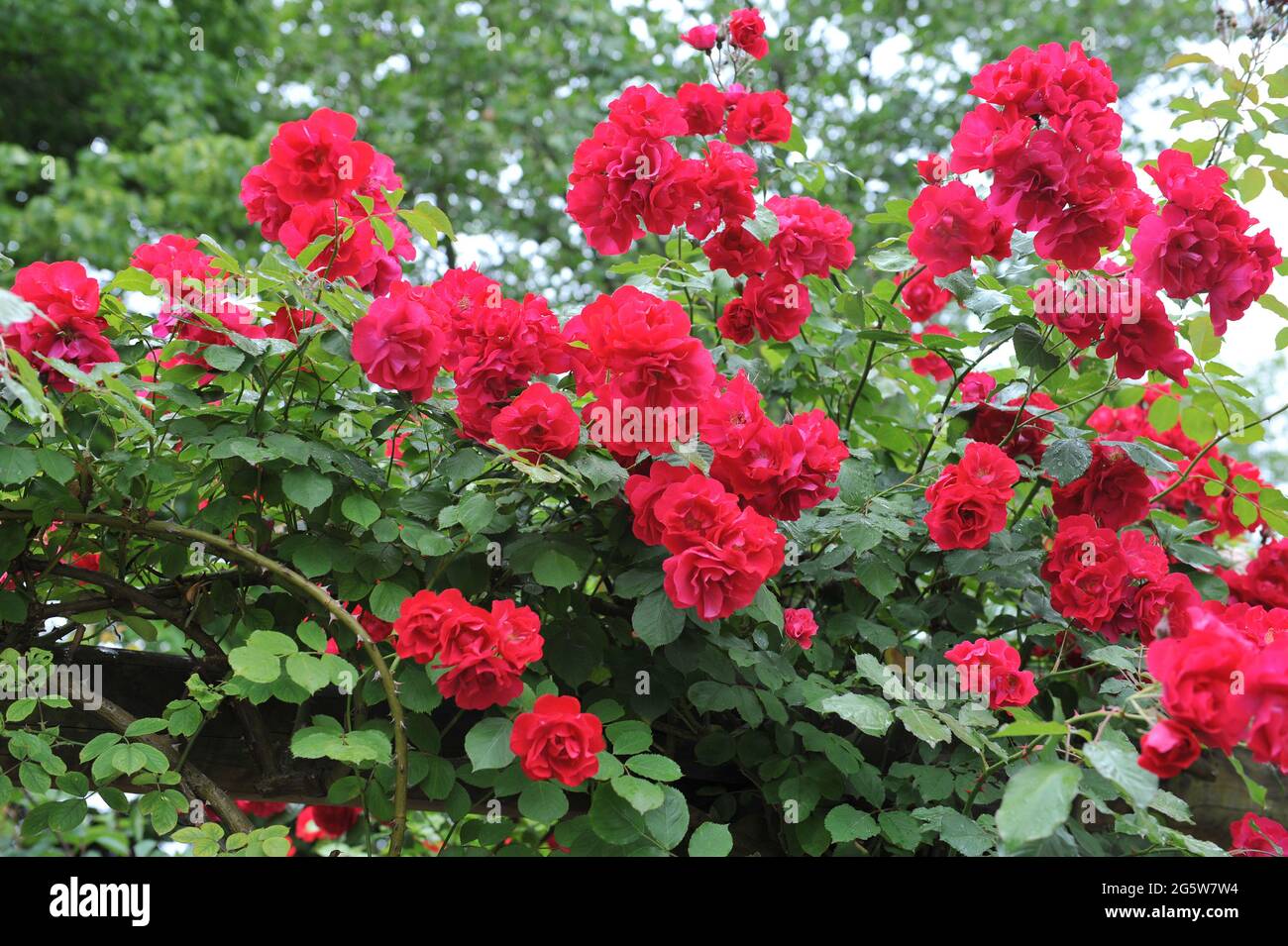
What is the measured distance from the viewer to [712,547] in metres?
1.13

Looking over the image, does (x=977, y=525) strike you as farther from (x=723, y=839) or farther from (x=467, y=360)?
(x=467, y=360)

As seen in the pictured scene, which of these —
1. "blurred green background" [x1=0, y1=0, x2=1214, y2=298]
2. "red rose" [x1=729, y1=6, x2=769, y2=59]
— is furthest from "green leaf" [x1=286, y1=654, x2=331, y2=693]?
"blurred green background" [x1=0, y1=0, x2=1214, y2=298]

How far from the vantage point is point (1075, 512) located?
1.58m

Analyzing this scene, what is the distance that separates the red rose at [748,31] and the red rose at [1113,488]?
82 cm

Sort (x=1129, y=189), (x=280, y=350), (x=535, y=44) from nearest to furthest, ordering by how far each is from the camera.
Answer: (x=280, y=350), (x=1129, y=189), (x=535, y=44)

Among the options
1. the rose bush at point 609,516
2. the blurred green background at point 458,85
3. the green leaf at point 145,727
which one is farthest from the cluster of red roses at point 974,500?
the blurred green background at point 458,85

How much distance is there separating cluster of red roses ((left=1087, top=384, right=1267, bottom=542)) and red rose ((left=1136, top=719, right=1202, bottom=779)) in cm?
71

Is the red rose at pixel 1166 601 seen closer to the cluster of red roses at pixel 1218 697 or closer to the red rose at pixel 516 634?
the cluster of red roses at pixel 1218 697

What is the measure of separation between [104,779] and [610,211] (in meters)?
0.93

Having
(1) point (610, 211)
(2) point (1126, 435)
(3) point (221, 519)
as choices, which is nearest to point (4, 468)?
(3) point (221, 519)

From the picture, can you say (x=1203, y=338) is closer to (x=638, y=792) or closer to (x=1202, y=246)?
(x=1202, y=246)

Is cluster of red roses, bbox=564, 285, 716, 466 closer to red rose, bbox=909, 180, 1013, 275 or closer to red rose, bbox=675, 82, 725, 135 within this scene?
red rose, bbox=909, 180, 1013, 275

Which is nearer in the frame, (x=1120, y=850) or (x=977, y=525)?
(x=977, y=525)

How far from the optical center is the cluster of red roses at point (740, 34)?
5.73 ft
